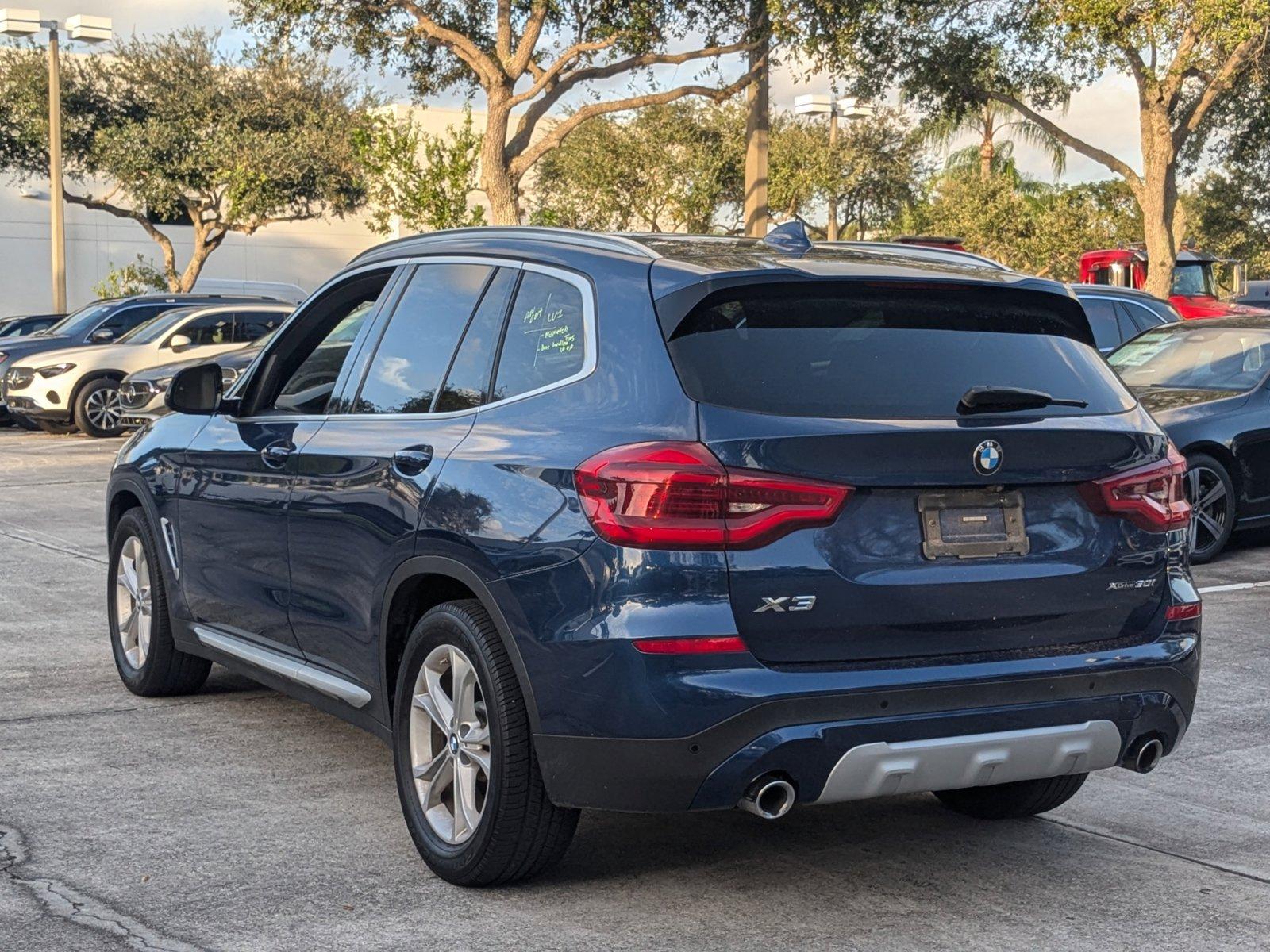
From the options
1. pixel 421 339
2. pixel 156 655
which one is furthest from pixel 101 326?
pixel 421 339

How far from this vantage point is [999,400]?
4.49 metres

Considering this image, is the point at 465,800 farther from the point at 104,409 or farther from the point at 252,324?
the point at 104,409

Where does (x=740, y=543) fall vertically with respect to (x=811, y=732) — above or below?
above

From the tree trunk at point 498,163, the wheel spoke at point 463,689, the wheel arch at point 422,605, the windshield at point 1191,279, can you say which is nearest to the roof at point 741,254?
the wheel arch at point 422,605

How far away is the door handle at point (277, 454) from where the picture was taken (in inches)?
224

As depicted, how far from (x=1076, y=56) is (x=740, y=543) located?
81.7 feet

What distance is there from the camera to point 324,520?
5.38m

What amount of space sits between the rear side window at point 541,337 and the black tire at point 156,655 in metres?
2.51

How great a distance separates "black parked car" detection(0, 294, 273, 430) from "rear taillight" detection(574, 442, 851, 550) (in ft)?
67.3

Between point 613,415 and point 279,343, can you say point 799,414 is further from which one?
point 279,343

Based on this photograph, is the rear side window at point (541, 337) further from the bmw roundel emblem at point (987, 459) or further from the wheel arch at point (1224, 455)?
the wheel arch at point (1224, 455)

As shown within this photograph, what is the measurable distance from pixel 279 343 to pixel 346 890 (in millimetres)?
2261

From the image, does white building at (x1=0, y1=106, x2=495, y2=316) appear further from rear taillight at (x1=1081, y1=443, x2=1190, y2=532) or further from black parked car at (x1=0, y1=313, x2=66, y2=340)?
rear taillight at (x1=1081, y1=443, x2=1190, y2=532)

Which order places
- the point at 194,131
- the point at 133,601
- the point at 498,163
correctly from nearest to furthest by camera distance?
the point at 133,601 < the point at 498,163 < the point at 194,131
